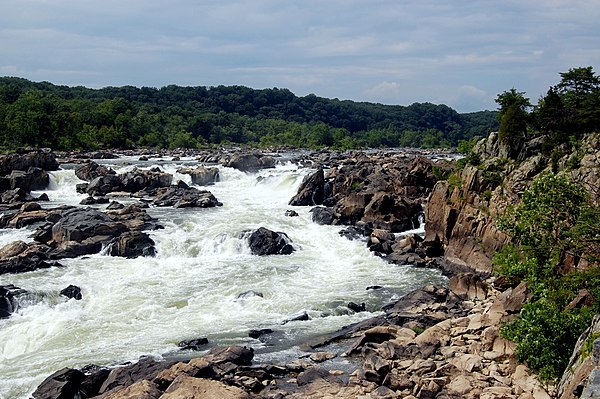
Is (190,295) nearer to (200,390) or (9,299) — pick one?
(9,299)

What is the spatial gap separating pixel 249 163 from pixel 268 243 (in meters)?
28.3

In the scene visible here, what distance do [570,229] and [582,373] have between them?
528 centimetres

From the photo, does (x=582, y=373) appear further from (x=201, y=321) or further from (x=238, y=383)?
(x=201, y=321)

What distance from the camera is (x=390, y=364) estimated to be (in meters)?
16.5

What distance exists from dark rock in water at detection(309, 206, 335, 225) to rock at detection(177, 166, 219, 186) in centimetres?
1858

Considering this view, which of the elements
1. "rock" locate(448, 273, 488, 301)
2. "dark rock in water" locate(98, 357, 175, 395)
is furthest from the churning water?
"rock" locate(448, 273, 488, 301)

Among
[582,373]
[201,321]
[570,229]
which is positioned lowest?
[201,321]

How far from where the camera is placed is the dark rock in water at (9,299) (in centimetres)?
2305

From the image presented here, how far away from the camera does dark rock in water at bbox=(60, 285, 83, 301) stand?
24.7 m

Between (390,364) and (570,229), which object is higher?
(570,229)

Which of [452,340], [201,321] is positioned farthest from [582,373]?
[201,321]

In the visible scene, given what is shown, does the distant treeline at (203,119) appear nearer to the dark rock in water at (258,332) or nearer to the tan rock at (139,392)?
the dark rock in water at (258,332)

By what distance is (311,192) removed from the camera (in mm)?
45875

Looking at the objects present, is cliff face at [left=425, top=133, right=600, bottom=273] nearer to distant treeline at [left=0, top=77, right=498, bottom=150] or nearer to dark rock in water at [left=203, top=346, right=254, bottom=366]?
distant treeline at [left=0, top=77, right=498, bottom=150]
